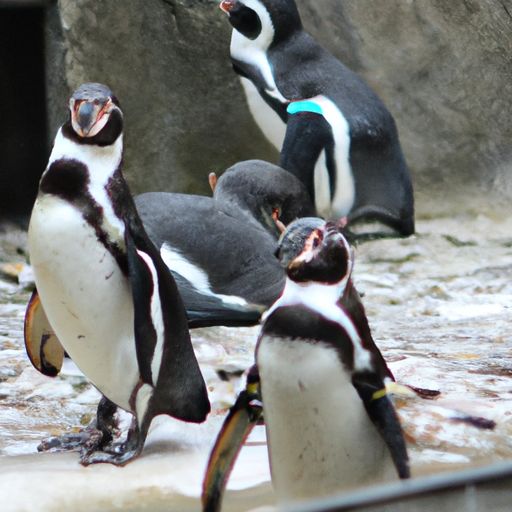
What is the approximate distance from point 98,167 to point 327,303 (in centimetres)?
55

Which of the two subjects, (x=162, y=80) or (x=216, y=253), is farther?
(x=162, y=80)

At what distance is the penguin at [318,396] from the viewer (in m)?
1.40

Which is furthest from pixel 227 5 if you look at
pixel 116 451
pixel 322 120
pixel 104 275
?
pixel 116 451

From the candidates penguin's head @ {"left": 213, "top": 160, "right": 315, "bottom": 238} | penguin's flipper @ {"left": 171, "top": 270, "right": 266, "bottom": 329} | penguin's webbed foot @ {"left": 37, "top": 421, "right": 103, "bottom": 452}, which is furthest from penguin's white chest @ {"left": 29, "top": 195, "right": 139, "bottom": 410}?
penguin's head @ {"left": 213, "top": 160, "right": 315, "bottom": 238}

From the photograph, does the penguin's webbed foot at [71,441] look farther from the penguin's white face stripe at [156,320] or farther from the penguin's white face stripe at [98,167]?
the penguin's white face stripe at [98,167]

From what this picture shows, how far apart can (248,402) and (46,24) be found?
9.65ft

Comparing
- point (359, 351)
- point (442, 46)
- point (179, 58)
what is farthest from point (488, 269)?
point (359, 351)

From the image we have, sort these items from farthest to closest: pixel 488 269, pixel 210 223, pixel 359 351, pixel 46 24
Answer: pixel 46 24, pixel 488 269, pixel 210 223, pixel 359 351

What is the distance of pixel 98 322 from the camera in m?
1.65

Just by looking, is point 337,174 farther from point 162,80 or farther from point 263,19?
point 162,80

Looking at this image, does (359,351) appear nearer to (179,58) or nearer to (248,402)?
(248,402)

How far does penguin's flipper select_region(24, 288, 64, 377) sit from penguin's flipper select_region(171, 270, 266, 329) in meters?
0.64

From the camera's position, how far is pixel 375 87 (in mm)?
4375

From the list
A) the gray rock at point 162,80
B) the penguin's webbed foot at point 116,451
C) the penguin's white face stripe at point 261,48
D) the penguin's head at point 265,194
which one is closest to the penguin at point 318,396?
the penguin's webbed foot at point 116,451
